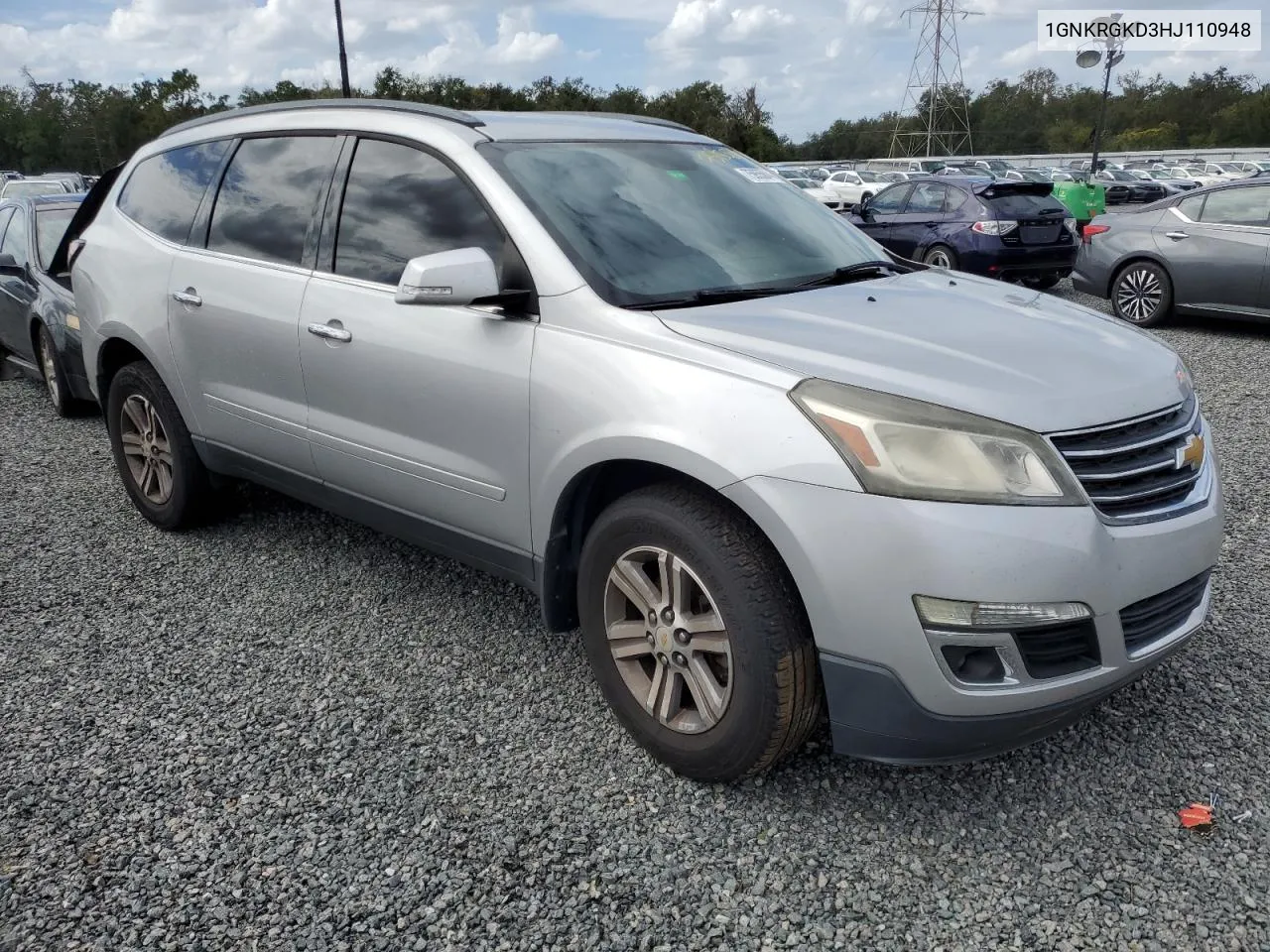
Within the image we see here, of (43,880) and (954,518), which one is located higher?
(954,518)

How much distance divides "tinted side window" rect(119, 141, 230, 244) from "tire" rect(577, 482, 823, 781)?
8.44ft

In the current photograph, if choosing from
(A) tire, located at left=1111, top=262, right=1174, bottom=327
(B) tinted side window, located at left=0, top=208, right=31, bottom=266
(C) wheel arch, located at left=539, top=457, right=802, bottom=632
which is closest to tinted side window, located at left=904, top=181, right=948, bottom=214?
(A) tire, located at left=1111, top=262, right=1174, bottom=327

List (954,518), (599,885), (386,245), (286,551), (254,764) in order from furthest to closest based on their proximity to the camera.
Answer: (286,551), (386,245), (254,764), (599,885), (954,518)

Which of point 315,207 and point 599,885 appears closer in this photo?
point 599,885

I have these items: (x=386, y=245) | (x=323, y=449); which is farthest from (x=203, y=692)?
(x=386, y=245)

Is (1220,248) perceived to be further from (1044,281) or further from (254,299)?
(254,299)

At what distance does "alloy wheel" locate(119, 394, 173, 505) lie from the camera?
4551 millimetres

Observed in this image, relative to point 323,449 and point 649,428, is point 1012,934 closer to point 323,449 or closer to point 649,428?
point 649,428

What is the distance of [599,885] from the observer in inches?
94.9

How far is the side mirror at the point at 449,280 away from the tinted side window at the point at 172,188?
1944mm

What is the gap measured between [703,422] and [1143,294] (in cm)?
898

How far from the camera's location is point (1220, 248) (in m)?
9.21

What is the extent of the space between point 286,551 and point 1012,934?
3376 mm

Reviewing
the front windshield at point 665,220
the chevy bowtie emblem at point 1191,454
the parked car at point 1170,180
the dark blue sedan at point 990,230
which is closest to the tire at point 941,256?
the dark blue sedan at point 990,230
